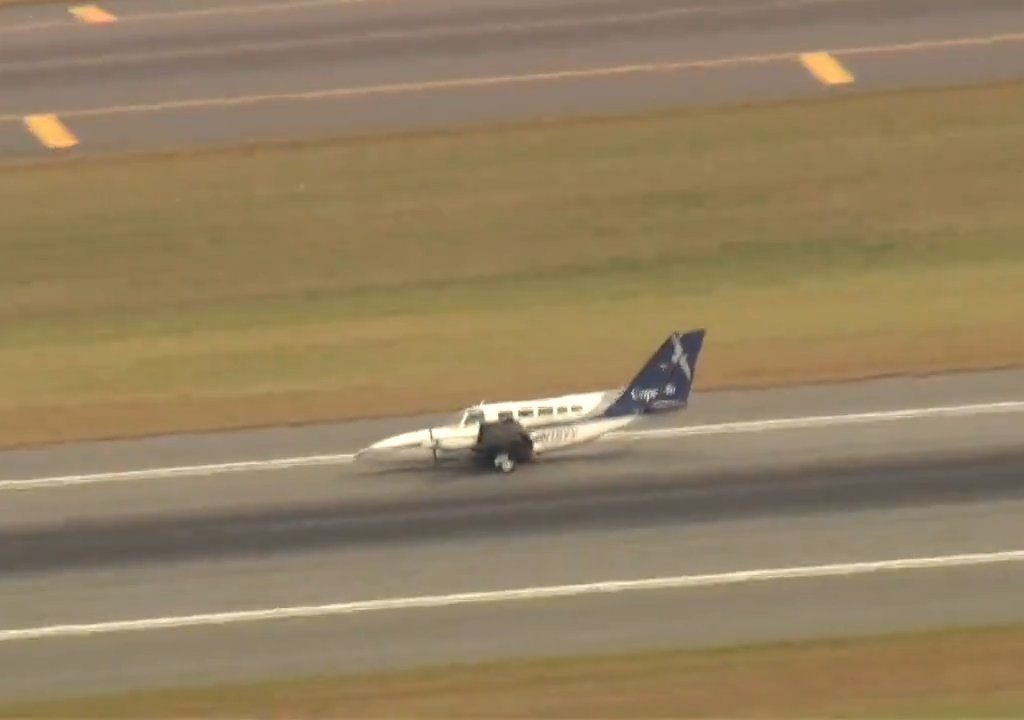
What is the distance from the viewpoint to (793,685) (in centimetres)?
3055

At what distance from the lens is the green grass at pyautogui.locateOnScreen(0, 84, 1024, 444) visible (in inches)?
1686

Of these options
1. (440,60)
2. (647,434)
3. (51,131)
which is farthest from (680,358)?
(51,131)

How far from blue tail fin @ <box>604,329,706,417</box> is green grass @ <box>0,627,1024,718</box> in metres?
7.24

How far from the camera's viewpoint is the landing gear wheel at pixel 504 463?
37719mm

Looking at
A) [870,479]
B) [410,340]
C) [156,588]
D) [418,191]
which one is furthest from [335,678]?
[418,191]

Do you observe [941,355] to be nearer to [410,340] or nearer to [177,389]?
[410,340]

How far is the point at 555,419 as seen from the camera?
1491 inches

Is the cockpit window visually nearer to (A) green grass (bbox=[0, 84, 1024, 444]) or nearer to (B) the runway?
(B) the runway

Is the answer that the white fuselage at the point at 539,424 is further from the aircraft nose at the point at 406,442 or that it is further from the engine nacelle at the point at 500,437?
the engine nacelle at the point at 500,437

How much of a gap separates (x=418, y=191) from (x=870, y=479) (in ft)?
57.4

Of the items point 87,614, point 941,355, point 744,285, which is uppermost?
point 744,285

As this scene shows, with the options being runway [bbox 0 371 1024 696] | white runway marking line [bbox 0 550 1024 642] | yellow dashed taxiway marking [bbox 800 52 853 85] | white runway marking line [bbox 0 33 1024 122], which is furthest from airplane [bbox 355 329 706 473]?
white runway marking line [bbox 0 33 1024 122]

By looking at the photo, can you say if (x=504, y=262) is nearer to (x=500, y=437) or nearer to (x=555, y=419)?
(x=555, y=419)

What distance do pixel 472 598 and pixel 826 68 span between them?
25395 mm
